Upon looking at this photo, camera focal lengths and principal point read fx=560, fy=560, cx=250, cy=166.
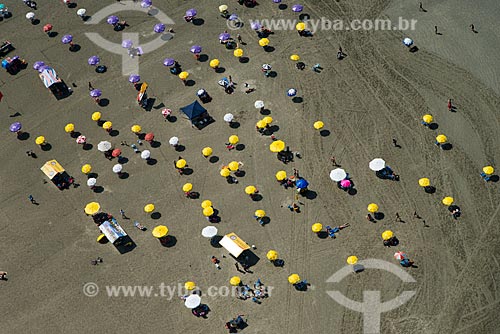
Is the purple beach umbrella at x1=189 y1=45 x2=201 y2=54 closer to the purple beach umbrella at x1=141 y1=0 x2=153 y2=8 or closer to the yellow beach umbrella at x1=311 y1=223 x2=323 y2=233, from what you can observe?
the purple beach umbrella at x1=141 y1=0 x2=153 y2=8

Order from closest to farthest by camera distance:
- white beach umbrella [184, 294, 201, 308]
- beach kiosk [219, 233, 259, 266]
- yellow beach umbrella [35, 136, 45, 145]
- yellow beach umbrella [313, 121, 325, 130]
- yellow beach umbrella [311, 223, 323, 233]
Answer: white beach umbrella [184, 294, 201, 308]
beach kiosk [219, 233, 259, 266]
yellow beach umbrella [311, 223, 323, 233]
yellow beach umbrella [313, 121, 325, 130]
yellow beach umbrella [35, 136, 45, 145]

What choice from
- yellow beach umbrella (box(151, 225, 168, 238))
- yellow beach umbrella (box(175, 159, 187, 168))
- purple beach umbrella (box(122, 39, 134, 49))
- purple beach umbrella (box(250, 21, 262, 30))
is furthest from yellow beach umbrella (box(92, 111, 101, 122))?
purple beach umbrella (box(250, 21, 262, 30))

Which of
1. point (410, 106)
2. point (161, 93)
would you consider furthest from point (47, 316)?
point (410, 106)

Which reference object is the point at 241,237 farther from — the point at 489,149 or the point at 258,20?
the point at 258,20

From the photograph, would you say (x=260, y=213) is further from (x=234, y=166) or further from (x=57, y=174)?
(x=57, y=174)

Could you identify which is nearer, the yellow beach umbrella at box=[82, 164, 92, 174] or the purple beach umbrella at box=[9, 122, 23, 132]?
the yellow beach umbrella at box=[82, 164, 92, 174]

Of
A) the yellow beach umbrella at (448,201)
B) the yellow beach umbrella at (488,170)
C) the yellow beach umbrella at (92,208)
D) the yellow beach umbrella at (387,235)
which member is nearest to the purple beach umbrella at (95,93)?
the yellow beach umbrella at (92,208)

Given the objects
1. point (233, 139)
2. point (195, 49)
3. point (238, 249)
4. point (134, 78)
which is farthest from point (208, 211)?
point (195, 49)
